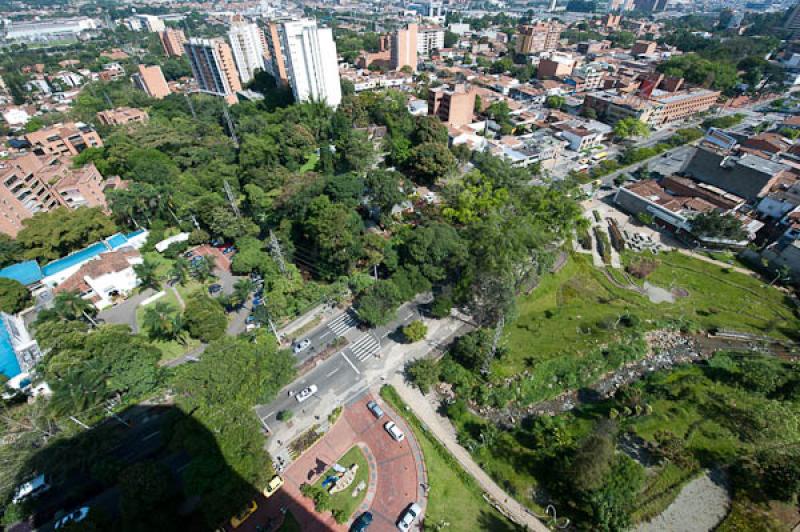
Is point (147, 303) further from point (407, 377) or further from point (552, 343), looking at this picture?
point (552, 343)

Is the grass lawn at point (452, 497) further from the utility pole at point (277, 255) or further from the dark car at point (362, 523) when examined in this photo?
the utility pole at point (277, 255)

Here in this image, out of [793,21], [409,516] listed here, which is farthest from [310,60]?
[793,21]

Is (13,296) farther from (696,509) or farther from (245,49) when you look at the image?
(245,49)

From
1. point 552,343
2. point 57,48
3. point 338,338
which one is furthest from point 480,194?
point 57,48

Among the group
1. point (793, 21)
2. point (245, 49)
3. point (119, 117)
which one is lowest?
point (119, 117)

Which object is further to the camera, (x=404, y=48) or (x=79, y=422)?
(x=404, y=48)

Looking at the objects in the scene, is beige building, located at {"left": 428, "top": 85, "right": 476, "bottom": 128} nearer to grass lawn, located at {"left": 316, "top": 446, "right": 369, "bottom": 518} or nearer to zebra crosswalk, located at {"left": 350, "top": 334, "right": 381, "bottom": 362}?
zebra crosswalk, located at {"left": 350, "top": 334, "right": 381, "bottom": 362}
